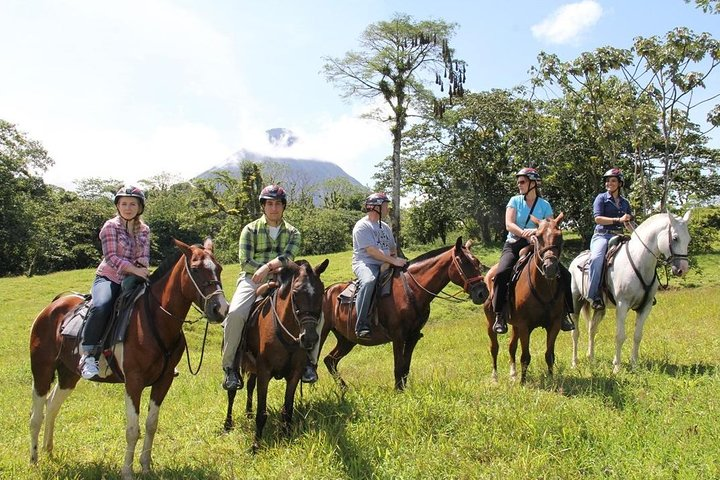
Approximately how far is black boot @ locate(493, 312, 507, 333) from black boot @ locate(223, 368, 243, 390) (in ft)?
12.4

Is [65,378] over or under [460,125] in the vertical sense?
under

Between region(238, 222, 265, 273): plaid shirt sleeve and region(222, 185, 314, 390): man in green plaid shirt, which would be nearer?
region(222, 185, 314, 390): man in green plaid shirt

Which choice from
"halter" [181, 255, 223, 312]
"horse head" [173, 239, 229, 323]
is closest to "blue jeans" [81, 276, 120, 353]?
"horse head" [173, 239, 229, 323]

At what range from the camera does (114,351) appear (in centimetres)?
531

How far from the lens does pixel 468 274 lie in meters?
6.97

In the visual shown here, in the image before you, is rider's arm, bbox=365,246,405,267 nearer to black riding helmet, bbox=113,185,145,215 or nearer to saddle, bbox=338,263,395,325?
saddle, bbox=338,263,395,325

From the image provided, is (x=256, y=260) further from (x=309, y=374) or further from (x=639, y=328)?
(x=639, y=328)

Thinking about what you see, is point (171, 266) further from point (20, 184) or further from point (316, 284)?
point (20, 184)

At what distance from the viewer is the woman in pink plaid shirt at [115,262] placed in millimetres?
5219

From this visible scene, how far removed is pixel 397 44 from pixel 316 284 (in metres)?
27.5

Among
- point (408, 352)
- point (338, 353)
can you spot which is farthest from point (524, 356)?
point (338, 353)

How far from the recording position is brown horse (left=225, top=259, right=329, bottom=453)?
5.05 metres

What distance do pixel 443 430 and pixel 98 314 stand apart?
3.79 meters

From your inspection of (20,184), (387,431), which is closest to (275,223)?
(387,431)
